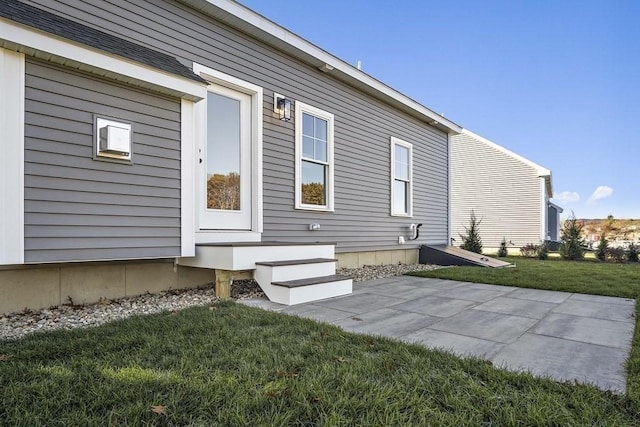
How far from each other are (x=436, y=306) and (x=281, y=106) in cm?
340

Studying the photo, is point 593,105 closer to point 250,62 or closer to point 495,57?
point 495,57

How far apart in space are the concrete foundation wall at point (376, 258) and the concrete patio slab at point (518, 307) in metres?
2.94

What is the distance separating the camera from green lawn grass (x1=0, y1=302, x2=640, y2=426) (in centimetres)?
151

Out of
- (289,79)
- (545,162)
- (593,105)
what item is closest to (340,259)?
(289,79)

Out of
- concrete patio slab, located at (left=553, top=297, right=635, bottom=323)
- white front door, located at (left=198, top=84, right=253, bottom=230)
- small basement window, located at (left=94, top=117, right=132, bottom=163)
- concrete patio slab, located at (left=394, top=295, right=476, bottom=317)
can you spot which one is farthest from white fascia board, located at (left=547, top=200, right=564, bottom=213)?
small basement window, located at (left=94, top=117, right=132, bottom=163)

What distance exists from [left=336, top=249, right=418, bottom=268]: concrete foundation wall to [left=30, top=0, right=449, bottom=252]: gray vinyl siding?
0.52ft

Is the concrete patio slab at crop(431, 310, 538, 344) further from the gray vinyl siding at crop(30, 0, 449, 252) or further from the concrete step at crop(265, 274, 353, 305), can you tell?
the gray vinyl siding at crop(30, 0, 449, 252)

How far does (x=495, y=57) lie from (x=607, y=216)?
1492 centimetres

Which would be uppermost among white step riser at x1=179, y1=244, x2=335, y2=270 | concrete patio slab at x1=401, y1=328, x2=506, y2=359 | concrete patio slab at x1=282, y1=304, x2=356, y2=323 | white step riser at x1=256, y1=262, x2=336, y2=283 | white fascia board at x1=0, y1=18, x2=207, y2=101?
white fascia board at x1=0, y1=18, x2=207, y2=101

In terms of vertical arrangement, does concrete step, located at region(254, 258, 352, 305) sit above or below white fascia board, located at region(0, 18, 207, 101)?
below

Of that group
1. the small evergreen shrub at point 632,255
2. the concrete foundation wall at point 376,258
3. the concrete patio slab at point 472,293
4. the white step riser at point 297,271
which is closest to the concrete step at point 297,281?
the white step riser at point 297,271

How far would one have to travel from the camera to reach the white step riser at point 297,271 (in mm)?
3992

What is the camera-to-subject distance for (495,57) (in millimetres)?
13648

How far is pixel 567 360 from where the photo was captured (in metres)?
2.27
